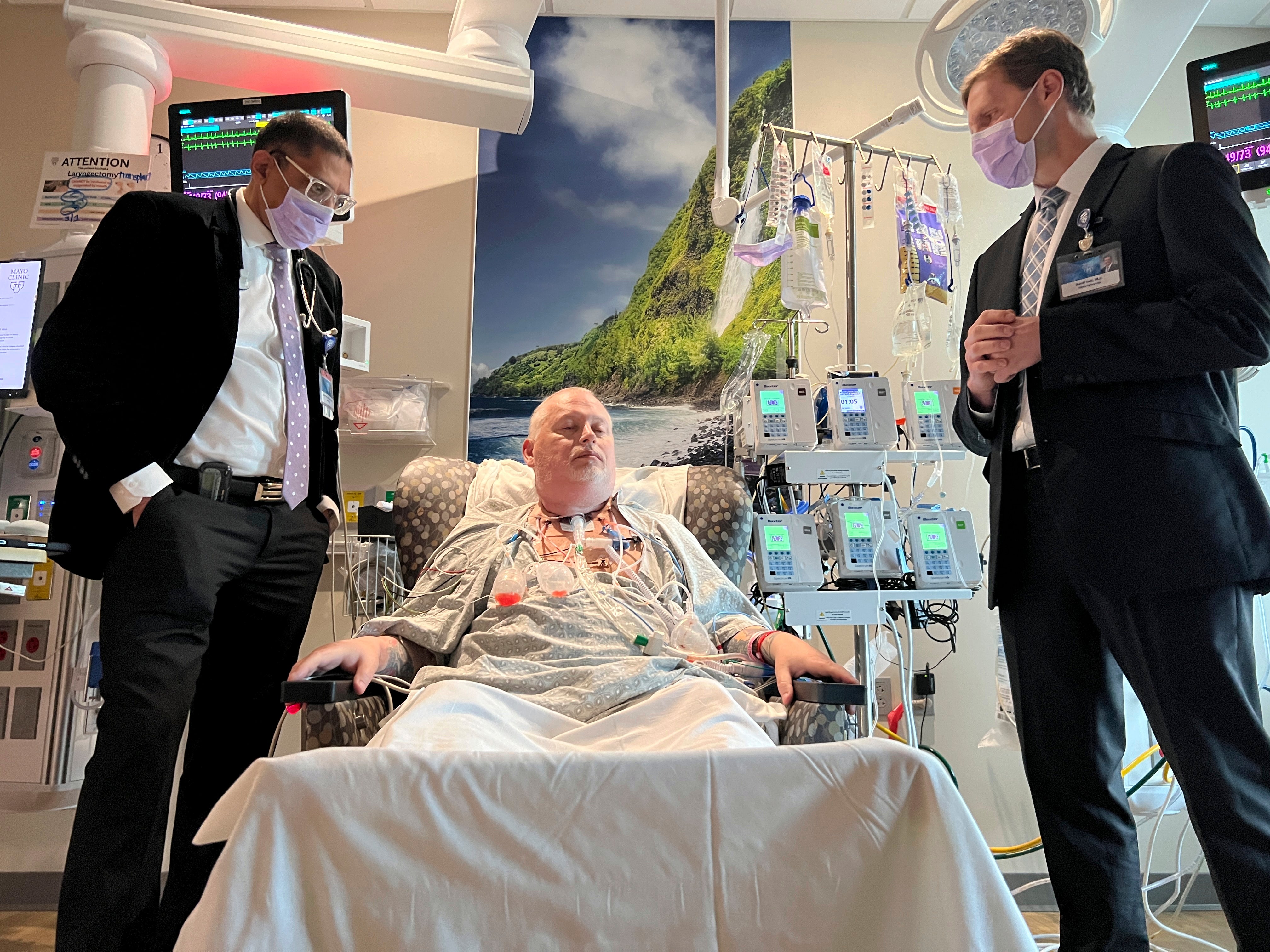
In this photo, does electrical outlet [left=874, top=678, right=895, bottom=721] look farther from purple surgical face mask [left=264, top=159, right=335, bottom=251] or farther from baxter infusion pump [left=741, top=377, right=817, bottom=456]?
purple surgical face mask [left=264, top=159, right=335, bottom=251]

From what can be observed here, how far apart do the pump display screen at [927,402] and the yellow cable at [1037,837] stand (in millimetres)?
964

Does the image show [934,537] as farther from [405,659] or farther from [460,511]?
[405,659]

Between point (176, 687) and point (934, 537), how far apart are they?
78.8 inches

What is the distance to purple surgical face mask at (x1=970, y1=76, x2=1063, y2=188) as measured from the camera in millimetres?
1794

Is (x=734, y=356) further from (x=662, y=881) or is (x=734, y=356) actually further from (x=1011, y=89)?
(x=662, y=881)

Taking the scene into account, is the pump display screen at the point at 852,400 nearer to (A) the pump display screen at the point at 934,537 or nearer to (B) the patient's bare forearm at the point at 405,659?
(A) the pump display screen at the point at 934,537

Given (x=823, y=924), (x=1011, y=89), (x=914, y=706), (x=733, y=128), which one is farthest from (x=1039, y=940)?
(x=733, y=128)

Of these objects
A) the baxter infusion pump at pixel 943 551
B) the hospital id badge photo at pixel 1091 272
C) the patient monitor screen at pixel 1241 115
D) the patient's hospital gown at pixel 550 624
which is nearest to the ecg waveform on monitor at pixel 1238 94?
the patient monitor screen at pixel 1241 115

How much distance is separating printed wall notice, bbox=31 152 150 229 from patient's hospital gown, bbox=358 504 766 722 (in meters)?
1.69

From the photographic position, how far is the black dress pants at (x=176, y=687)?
1618mm

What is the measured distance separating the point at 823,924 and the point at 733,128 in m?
3.37

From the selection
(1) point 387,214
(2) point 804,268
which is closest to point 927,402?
(2) point 804,268

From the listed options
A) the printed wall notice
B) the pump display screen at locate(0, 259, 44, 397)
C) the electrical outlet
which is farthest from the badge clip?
the pump display screen at locate(0, 259, 44, 397)

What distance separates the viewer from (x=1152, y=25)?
273cm
